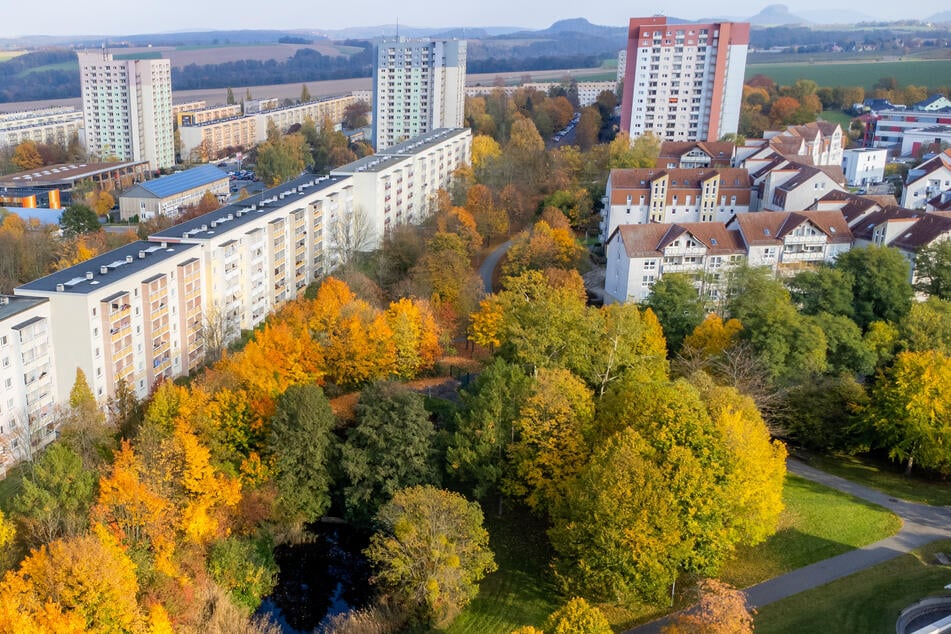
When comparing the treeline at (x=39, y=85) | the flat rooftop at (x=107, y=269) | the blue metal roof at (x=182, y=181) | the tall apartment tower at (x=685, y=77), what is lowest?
the blue metal roof at (x=182, y=181)

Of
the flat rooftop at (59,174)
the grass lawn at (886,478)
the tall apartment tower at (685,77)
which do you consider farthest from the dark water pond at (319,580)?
the tall apartment tower at (685,77)

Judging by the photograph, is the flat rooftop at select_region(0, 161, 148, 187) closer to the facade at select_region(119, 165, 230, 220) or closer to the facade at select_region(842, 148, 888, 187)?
the facade at select_region(119, 165, 230, 220)

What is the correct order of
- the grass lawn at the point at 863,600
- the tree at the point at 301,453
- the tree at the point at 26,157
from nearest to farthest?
the grass lawn at the point at 863,600 < the tree at the point at 301,453 < the tree at the point at 26,157

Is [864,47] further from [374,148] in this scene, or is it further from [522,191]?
[522,191]

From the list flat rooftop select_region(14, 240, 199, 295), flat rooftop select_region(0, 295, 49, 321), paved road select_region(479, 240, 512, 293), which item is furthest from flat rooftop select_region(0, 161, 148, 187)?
flat rooftop select_region(0, 295, 49, 321)

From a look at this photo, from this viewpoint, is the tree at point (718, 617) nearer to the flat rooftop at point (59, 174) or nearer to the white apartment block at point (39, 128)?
the flat rooftop at point (59, 174)

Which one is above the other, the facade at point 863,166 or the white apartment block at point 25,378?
the facade at point 863,166

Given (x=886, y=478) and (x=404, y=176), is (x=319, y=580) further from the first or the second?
(x=404, y=176)
